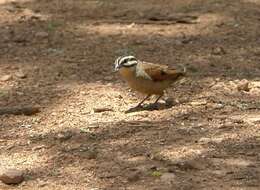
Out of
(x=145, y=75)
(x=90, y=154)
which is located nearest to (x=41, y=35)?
(x=145, y=75)

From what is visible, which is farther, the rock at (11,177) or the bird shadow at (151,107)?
the bird shadow at (151,107)

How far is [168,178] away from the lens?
5324mm

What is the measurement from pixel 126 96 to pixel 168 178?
205 cm

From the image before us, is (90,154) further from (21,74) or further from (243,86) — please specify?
(21,74)

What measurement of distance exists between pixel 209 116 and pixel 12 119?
Answer: 1648 millimetres

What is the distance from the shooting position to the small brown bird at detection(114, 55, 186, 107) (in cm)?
683

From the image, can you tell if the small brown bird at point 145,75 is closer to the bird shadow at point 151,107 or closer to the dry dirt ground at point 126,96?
the bird shadow at point 151,107

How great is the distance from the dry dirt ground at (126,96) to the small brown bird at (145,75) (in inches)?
7.7

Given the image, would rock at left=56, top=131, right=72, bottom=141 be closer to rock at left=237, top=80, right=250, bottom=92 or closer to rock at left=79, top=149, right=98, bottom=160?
rock at left=79, top=149, right=98, bottom=160

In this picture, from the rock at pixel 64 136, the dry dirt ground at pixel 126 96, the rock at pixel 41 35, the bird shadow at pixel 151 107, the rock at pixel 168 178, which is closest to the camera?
the rock at pixel 168 178

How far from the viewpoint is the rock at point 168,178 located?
529 cm

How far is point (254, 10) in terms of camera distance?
10070 millimetres

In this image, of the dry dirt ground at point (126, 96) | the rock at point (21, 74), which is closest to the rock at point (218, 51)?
the dry dirt ground at point (126, 96)

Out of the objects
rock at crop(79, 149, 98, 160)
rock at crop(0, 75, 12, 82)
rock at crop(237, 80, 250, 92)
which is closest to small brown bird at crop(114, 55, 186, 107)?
rock at crop(237, 80, 250, 92)
